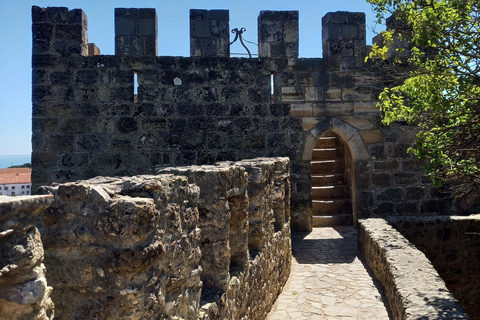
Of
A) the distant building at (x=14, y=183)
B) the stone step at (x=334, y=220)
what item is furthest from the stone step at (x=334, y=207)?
the distant building at (x=14, y=183)

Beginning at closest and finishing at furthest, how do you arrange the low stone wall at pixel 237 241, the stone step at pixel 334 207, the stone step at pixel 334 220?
the low stone wall at pixel 237 241
the stone step at pixel 334 220
the stone step at pixel 334 207

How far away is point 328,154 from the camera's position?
35.5ft

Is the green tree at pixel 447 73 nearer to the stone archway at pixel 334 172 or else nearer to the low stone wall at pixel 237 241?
the low stone wall at pixel 237 241

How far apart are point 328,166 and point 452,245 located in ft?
13.3

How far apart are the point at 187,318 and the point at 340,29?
672cm

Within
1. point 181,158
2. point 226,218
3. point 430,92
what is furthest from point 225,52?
point 226,218

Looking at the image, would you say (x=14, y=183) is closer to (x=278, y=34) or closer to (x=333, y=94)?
(x=278, y=34)

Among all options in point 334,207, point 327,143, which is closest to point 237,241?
point 334,207

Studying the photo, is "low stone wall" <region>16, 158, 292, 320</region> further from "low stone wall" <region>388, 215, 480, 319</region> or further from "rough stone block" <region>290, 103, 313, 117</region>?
"rough stone block" <region>290, 103, 313, 117</region>

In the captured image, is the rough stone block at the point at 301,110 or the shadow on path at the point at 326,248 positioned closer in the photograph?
the shadow on path at the point at 326,248

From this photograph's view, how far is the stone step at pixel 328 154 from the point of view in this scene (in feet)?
35.2

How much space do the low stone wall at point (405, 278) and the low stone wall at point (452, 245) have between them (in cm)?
73

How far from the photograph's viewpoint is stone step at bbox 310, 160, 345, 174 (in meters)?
10.5

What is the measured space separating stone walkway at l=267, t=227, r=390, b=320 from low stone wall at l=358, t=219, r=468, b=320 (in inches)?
7.8
